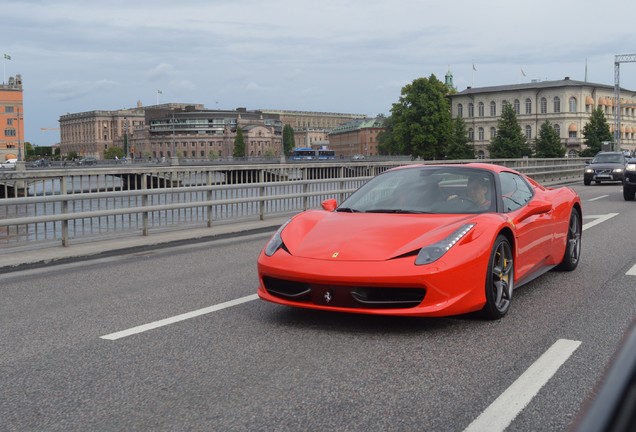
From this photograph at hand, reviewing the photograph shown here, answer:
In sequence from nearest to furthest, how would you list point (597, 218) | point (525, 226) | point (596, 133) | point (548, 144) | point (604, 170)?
point (525, 226) < point (597, 218) < point (604, 170) < point (548, 144) < point (596, 133)

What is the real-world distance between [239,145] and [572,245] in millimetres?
176916

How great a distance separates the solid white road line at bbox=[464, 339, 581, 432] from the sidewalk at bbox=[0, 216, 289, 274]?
6.91 metres

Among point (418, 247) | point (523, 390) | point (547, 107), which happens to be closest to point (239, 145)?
point (547, 107)

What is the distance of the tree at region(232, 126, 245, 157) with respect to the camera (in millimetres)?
183125

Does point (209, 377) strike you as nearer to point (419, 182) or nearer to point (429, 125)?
point (419, 182)

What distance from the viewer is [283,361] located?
4.84 m

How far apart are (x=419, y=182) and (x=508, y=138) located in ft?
333

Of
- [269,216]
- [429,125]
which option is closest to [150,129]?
[429,125]

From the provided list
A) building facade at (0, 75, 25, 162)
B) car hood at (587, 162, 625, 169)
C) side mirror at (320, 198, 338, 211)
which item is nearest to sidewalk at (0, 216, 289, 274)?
side mirror at (320, 198, 338, 211)

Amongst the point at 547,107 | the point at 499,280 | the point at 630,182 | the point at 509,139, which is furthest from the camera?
the point at 547,107

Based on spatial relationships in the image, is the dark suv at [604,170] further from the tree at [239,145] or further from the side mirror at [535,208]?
the tree at [239,145]

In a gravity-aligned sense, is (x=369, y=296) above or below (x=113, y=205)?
below

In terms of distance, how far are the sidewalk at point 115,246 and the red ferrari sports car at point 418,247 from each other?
4814 millimetres

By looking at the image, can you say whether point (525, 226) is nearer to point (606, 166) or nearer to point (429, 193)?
point (429, 193)
